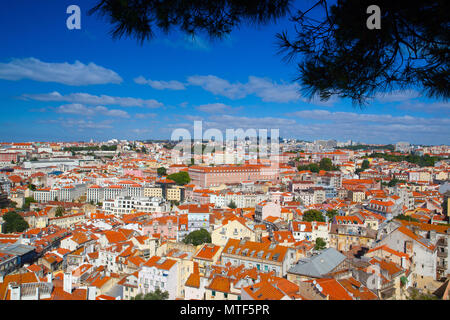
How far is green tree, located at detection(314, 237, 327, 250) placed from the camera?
921 centimetres

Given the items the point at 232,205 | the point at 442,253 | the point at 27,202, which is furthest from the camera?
the point at 27,202

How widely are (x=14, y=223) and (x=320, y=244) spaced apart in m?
10.1

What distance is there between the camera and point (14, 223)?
12.5m

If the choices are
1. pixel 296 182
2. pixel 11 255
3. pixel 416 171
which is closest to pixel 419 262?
pixel 11 255

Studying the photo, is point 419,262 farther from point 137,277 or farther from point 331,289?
point 137,277

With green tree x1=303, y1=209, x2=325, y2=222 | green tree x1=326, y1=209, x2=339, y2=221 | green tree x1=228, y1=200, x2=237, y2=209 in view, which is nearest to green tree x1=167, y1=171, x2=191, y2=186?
green tree x1=228, y1=200, x2=237, y2=209

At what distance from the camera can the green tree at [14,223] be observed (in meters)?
12.3

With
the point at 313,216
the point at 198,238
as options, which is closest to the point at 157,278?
the point at 198,238

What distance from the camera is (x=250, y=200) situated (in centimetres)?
1859

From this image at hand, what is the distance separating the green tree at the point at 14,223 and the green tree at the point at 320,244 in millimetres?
9736

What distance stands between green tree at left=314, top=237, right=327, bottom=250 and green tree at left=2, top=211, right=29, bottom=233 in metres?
9.74

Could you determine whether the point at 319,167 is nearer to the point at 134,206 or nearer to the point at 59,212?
the point at 134,206

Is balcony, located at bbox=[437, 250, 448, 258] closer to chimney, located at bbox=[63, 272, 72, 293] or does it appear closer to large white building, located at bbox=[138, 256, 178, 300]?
large white building, located at bbox=[138, 256, 178, 300]
